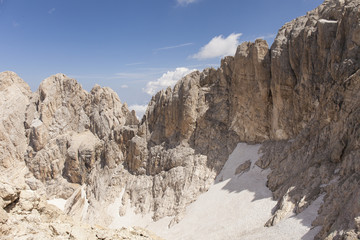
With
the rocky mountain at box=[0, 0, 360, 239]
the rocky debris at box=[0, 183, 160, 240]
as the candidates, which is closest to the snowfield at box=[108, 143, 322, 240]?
the rocky mountain at box=[0, 0, 360, 239]

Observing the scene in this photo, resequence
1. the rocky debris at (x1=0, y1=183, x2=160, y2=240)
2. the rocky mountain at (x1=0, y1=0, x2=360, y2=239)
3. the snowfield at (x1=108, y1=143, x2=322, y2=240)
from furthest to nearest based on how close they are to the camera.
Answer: the snowfield at (x1=108, y1=143, x2=322, y2=240), the rocky mountain at (x1=0, y1=0, x2=360, y2=239), the rocky debris at (x1=0, y1=183, x2=160, y2=240)

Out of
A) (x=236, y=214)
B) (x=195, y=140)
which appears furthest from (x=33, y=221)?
(x=195, y=140)

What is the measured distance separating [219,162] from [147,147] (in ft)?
48.8

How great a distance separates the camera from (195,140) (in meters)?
46.4

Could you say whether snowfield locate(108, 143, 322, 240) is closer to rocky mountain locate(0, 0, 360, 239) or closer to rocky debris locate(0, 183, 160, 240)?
rocky mountain locate(0, 0, 360, 239)

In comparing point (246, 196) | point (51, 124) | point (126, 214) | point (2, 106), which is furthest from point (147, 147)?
point (2, 106)

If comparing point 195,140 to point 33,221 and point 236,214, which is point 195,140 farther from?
point 33,221

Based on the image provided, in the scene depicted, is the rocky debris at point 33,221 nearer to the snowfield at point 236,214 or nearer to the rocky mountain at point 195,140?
the rocky mountain at point 195,140

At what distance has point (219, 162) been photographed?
4284 cm

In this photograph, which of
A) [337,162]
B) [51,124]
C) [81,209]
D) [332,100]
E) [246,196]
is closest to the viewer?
[337,162]

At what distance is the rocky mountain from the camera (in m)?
22.0

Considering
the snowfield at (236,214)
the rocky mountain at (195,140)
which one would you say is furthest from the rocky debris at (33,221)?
the snowfield at (236,214)

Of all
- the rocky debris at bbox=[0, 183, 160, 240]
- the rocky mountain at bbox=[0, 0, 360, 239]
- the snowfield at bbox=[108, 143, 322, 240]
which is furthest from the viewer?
the snowfield at bbox=[108, 143, 322, 240]

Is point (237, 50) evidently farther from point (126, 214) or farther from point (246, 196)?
point (126, 214)
